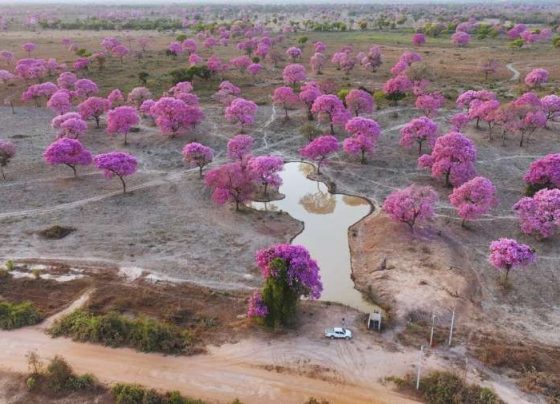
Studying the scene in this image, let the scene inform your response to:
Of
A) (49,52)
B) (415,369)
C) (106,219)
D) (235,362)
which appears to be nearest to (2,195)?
(106,219)

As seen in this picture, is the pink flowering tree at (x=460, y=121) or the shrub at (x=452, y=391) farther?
the pink flowering tree at (x=460, y=121)

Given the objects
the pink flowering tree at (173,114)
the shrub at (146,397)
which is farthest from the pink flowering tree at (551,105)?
the shrub at (146,397)

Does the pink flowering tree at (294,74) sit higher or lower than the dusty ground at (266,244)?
higher

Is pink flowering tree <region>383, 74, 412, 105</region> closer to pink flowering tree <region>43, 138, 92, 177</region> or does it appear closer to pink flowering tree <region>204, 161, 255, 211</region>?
pink flowering tree <region>204, 161, 255, 211</region>

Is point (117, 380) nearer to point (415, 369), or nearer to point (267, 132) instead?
point (415, 369)

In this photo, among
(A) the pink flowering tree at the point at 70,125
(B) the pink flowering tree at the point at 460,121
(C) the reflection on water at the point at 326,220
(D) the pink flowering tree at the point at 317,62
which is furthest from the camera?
(D) the pink flowering tree at the point at 317,62

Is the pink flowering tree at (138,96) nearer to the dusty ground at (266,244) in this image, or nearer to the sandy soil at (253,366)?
the dusty ground at (266,244)

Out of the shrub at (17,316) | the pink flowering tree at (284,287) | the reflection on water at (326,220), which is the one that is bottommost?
the reflection on water at (326,220)
